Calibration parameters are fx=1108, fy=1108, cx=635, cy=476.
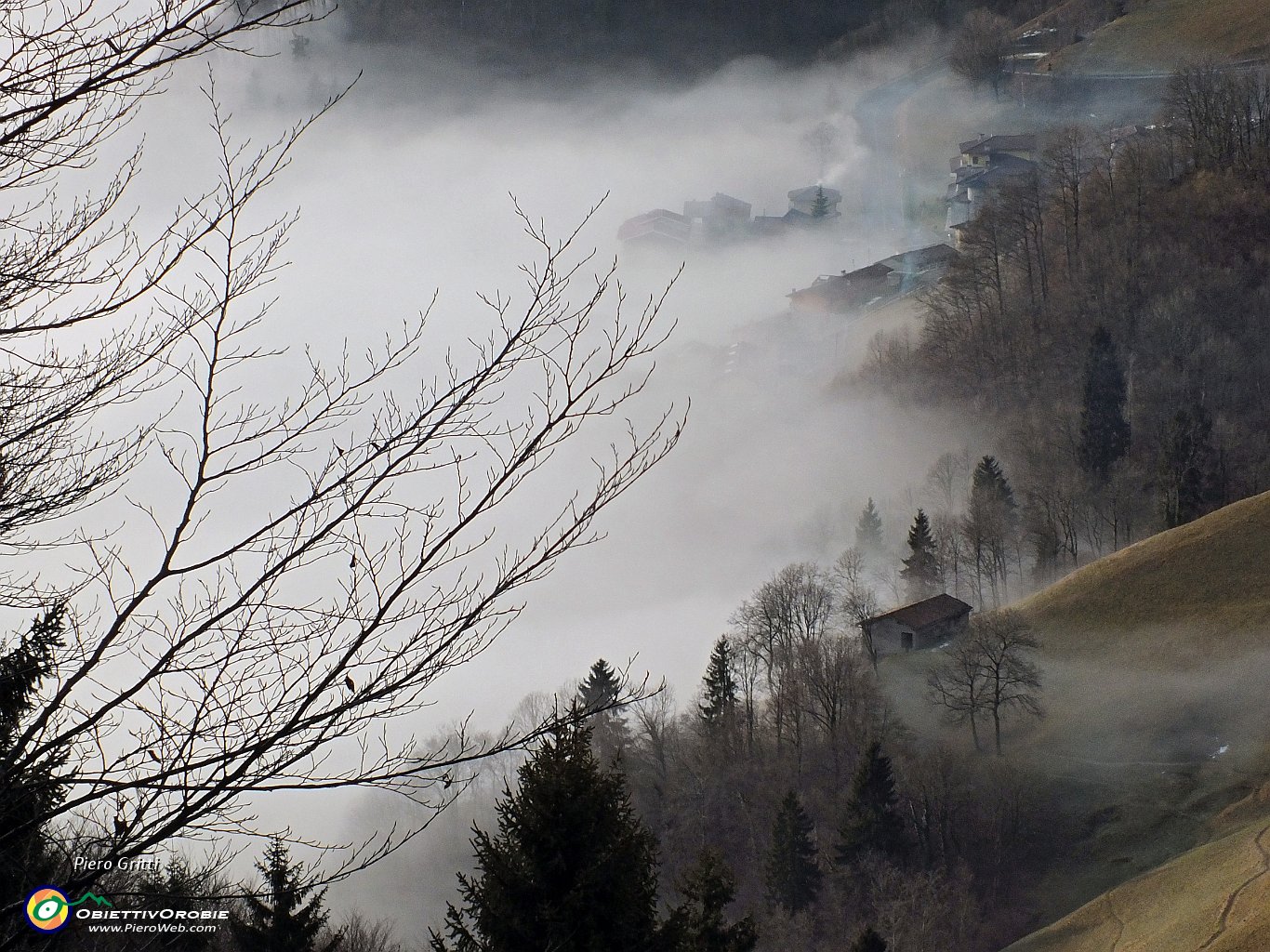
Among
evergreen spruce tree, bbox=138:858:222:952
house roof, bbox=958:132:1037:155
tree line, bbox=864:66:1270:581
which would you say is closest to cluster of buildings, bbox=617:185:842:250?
house roof, bbox=958:132:1037:155

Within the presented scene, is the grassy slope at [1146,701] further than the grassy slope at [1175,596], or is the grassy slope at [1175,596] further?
the grassy slope at [1175,596]

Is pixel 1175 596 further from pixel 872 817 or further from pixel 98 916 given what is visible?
pixel 98 916

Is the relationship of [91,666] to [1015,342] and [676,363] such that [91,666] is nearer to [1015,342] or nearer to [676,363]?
[1015,342]

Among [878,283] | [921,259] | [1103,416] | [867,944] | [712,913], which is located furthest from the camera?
[878,283]

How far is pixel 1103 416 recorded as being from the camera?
220ft

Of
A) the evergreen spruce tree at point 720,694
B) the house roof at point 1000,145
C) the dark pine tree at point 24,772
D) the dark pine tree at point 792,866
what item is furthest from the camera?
the house roof at point 1000,145

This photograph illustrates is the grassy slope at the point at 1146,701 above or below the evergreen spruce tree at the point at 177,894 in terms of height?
below

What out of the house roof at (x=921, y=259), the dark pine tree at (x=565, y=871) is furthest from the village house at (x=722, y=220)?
the dark pine tree at (x=565, y=871)

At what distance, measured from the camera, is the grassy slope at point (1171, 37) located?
111m

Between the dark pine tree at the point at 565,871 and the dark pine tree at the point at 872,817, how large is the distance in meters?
30.1

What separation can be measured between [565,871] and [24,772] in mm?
8523

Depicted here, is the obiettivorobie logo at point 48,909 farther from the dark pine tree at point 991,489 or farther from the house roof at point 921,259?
the house roof at point 921,259

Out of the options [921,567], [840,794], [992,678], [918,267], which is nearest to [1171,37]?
[918,267]

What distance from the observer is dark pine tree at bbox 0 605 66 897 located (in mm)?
4820
